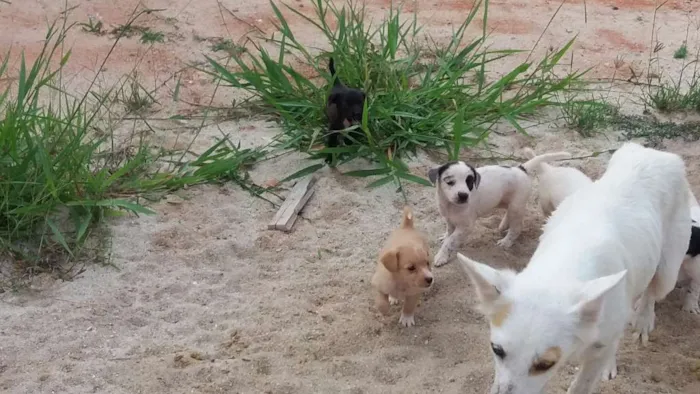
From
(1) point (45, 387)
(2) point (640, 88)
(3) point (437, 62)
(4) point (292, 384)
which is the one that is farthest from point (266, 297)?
(2) point (640, 88)

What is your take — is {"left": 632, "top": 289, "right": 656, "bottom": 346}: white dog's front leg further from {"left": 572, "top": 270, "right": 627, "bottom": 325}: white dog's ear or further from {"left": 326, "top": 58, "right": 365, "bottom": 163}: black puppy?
{"left": 326, "top": 58, "right": 365, "bottom": 163}: black puppy

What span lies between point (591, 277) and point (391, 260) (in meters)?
1.17

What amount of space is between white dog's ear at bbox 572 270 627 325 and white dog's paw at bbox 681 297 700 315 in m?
1.93

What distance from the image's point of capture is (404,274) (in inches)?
163

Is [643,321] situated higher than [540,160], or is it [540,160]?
[540,160]

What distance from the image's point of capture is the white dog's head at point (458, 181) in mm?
4652

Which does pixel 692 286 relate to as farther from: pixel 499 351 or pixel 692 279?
pixel 499 351

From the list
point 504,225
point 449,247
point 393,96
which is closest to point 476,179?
point 449,247

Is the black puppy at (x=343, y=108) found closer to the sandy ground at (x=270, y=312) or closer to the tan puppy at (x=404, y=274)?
the sandy ground at (x=270, y=312)

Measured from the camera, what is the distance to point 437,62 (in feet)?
22.0

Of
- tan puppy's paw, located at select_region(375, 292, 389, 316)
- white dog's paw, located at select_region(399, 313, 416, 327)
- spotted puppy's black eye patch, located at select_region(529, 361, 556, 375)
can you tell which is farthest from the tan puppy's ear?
spotted puppy's black eye patch, located at select_region(529, 361, 556, 375)

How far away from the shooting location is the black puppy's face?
5652mm

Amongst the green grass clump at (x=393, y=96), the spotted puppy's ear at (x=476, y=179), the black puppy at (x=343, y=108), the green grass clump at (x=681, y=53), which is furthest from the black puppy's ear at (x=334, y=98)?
the green grass clump at (x=681, y=53)

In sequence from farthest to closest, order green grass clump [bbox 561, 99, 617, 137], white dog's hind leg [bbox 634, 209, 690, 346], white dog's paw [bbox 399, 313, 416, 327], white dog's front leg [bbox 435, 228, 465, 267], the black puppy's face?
green grass clump [bbox 561, 99, 617, 137] → the black puppy's face → white dog's front leg [bbox 435, 228, 465, 267] → white dog's paw [bbox 399, 313, 416, 327] → white dog's hind leg [bbox 634, 209, 690, 346]
